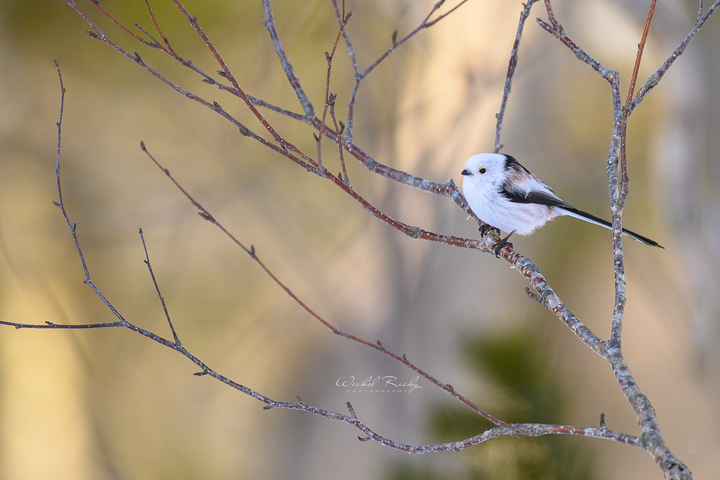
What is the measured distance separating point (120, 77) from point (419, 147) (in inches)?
38.0

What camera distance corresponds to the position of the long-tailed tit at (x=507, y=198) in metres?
0.76

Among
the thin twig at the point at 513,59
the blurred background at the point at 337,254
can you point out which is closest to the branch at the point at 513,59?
the thin twig at the point at 513,59

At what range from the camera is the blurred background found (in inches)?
46.7

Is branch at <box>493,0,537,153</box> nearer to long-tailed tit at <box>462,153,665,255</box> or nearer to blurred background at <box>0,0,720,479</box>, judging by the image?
long-tailed tit at <box>462,153,665,255</box>

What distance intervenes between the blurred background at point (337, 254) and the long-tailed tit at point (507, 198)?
703 mm

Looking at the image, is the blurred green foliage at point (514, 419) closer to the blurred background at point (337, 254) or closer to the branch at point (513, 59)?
the blurred background at point (337, 254)

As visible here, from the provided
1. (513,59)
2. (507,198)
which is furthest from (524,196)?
(513,59)

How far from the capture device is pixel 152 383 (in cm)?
125

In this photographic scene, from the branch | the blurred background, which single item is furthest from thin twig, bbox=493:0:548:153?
the blurred background

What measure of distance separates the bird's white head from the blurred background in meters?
0.69

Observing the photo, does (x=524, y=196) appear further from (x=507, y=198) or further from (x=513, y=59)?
(x=513, y=59)

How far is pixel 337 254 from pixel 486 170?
29.6 inches

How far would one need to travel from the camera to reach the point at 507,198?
2.49ft

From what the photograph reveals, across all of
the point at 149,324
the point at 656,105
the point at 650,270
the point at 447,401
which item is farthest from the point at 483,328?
the point at 149,324
